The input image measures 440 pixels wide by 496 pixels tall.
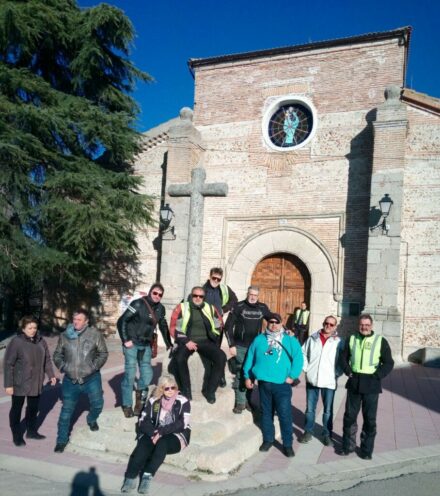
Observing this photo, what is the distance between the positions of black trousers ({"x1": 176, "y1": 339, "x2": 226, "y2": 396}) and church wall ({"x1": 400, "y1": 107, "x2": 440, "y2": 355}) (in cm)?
823

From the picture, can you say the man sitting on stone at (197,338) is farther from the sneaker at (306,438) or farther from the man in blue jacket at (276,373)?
the sneaker at (306,438)

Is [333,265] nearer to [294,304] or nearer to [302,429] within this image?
[294,304]

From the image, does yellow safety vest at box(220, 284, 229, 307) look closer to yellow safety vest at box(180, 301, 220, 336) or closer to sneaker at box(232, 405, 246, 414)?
yellow safety vest at box(180, 301, 220, 336)

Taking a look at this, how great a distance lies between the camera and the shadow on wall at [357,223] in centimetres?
1313

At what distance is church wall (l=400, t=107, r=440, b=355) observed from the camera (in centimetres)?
1245

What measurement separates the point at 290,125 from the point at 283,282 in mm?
4808

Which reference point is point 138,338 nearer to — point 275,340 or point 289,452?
point 275,340

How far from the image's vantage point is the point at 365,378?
5570mm

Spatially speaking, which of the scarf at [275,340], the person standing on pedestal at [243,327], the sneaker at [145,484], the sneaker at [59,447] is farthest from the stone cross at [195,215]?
the sneaker at [145,484]

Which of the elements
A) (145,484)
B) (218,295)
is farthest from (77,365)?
(218,295)

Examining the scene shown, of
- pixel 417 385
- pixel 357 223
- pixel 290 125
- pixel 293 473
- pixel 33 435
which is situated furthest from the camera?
pixel 290 125

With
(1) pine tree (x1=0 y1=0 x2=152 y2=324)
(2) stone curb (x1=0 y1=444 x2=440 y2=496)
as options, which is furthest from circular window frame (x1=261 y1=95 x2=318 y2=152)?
(2) stone curb (x1=0 y1=444 x2=440 y2=496)

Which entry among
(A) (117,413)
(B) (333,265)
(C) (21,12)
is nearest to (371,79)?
(B) (333,265)

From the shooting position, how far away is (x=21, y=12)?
1179 centimetres
